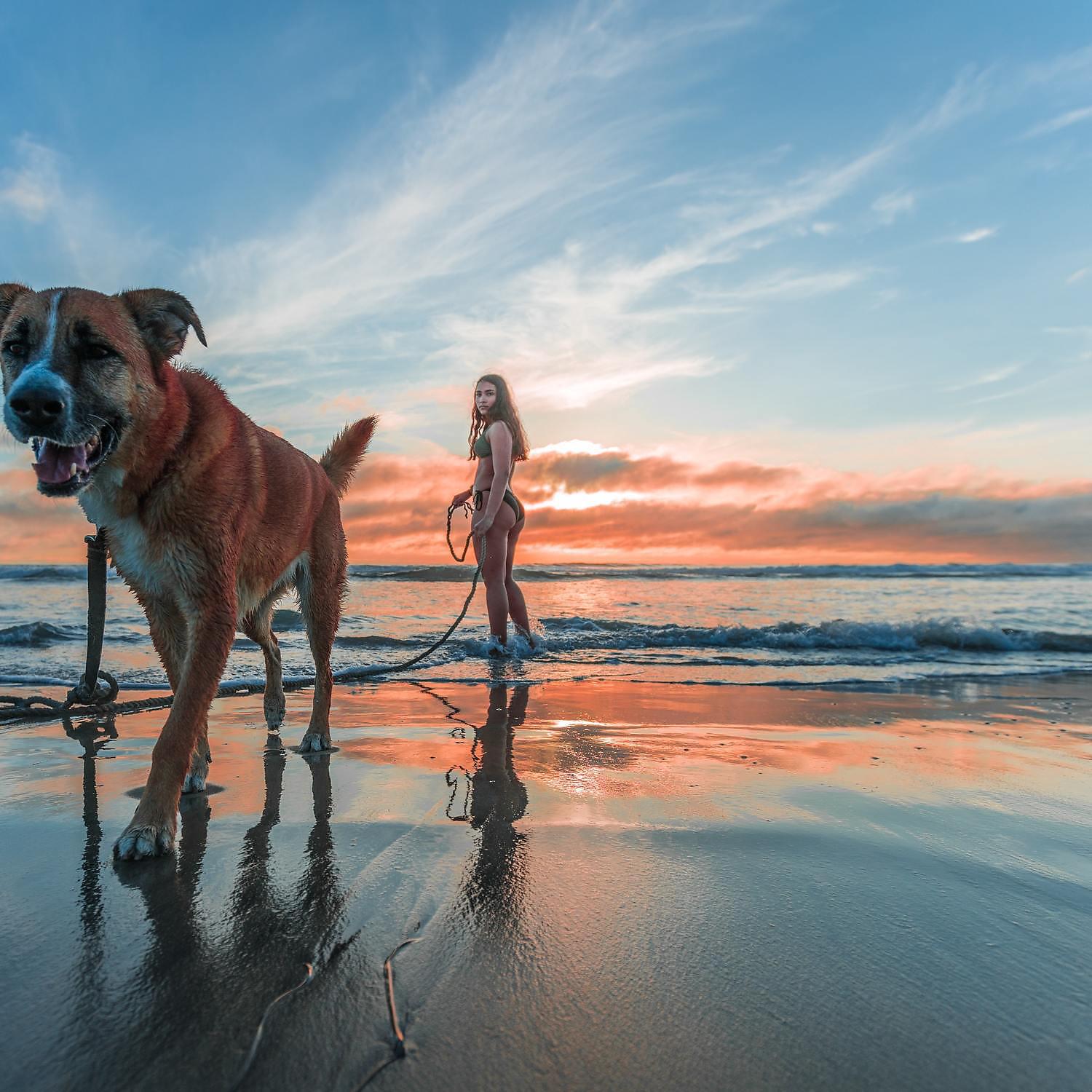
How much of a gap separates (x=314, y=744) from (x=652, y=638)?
622 cm

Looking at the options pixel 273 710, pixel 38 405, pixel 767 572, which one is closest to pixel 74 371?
pixel 38 405

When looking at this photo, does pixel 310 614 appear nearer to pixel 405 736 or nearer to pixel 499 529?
pixel 405 736

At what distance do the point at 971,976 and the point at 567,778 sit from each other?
1.66 metres

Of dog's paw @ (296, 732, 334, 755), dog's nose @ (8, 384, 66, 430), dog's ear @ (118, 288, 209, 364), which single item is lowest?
dog's paw @ (296, 732, 334, 755)

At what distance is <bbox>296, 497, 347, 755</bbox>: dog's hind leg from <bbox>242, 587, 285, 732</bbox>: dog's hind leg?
0.57 ft

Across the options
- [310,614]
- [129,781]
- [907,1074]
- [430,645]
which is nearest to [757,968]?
[907,1074]

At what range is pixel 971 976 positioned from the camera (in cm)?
142

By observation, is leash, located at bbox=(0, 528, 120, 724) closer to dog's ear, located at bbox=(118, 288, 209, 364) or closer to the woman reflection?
dog's ear, located at bbox=(118, 288, 209, 364)

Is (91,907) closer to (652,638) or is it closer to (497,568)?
(497,568)

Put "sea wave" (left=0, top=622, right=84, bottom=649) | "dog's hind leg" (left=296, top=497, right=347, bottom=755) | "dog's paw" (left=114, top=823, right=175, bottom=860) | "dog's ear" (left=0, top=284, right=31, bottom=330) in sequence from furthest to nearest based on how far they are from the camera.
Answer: "sea wave" (left=0, top=622, right=84, bottom=649) < "dog's hind leg" (left=296, top=497, right=347, bottom=755) < "dog's ear" (left=0, top=284, right=31, bottom=330) < "dog's paw" (left=114, top=823, right=175, bottom=860)

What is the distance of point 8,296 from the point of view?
8.29ft

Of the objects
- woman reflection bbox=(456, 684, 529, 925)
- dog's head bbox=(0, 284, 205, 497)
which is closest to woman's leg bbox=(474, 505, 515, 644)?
woman reflection bbox=(456, 684, 529, 925)

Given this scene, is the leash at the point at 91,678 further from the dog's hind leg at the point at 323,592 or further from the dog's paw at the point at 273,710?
the dog's hind leg at the point at 323,592

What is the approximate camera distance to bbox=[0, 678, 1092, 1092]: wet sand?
1140mm
